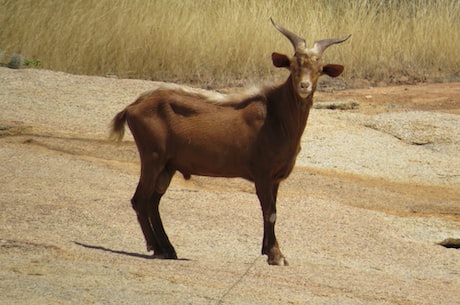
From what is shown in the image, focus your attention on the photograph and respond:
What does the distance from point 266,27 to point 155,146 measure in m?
11.5

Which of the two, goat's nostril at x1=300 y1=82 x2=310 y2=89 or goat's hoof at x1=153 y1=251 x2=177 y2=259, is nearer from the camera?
goat's nostril at x1=300 y1=82 x2=310 y2=89

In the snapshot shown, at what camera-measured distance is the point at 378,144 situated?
1498cm

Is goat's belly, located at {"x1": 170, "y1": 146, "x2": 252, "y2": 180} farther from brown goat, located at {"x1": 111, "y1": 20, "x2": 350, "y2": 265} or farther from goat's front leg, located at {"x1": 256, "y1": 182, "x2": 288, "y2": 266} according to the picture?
goat's front leg, located at {"x1": 256, "y1": 182, "x2": 288, "y2": 266}

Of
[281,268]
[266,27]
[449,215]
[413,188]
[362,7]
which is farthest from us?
[362,7]

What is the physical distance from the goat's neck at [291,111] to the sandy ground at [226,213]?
1058 millimetres

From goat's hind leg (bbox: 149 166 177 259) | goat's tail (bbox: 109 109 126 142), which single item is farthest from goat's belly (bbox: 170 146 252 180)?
goat's tail (bbox: 109 109 126 142)

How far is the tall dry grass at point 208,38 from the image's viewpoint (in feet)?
63.2

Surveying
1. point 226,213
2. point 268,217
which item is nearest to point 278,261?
point 268,217

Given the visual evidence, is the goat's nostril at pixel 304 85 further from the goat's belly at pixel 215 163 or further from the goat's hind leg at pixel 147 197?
the goat's hind leg at pixel 147 197

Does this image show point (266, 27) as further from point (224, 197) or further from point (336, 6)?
point (224, 197)

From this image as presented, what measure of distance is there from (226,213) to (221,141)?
2021mm

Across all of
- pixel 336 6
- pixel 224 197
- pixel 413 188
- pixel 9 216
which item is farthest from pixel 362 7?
pixel 9 216

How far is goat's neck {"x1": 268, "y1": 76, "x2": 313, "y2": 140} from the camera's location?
29.6 ft

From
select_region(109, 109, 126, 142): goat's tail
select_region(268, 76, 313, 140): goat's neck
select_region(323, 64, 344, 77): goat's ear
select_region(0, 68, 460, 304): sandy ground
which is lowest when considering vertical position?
select_region(0, 68, 460, 304): sandy ground
